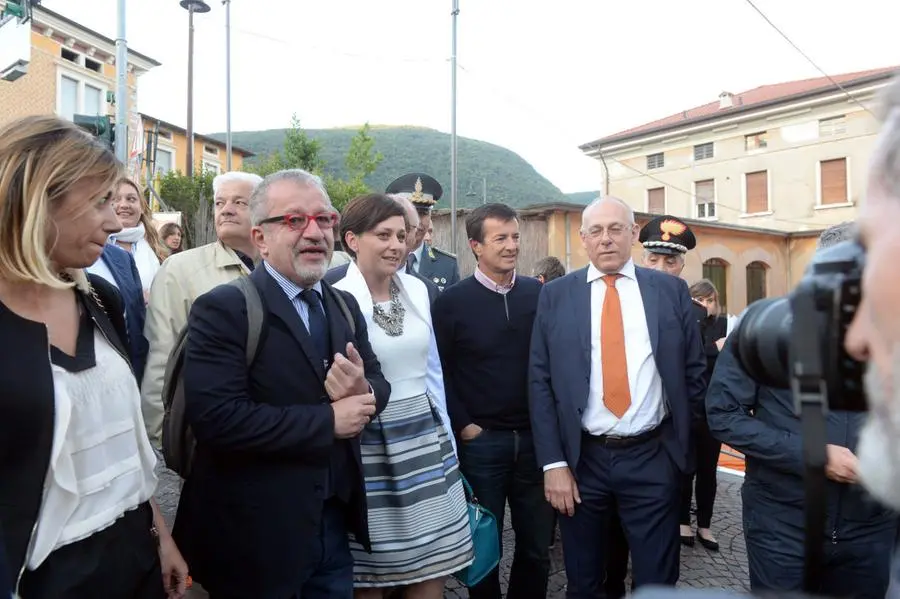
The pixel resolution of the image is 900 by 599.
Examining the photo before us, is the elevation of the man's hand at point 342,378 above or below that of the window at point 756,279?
below

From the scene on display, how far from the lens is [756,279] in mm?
22781

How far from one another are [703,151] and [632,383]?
33.3m

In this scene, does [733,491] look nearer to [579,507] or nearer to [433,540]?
[579,507]

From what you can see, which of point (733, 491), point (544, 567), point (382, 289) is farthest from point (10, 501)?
point (733, 491)

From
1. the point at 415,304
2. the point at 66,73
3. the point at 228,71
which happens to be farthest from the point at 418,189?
the point at 66,73

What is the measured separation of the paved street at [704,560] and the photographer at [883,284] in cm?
304

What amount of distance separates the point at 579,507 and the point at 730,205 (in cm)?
3259

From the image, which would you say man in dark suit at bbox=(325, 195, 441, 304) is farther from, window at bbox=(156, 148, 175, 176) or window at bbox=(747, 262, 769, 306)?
window at bbox=(156, 148, 175, 176)

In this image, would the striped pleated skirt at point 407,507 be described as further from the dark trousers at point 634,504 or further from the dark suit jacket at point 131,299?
the dark suit jacket at point 131,299

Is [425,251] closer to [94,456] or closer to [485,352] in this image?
[485,352]

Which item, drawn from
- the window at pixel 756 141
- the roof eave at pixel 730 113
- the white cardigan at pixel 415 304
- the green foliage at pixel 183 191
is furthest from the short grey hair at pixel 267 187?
the window at pixel 756 141

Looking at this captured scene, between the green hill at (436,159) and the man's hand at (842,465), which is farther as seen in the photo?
the green hill at (436,159)

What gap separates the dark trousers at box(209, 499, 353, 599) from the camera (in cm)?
238

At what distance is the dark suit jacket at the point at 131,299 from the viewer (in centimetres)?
319
